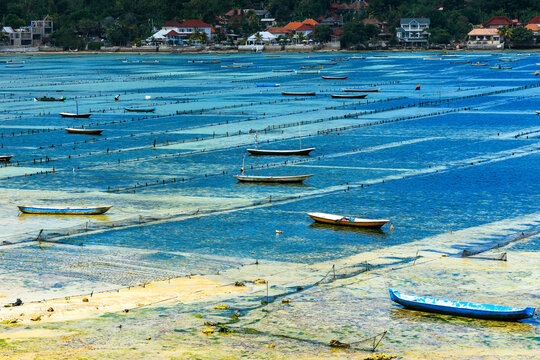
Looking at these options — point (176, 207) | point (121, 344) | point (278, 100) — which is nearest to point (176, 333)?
point (121, 344)

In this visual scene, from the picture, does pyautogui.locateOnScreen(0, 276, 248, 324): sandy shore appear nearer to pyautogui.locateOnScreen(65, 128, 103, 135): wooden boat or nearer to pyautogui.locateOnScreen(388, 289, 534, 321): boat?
pyautogui.locateOnScreen(388, 289, 534, 321): boat

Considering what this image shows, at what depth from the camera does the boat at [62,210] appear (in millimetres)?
67188

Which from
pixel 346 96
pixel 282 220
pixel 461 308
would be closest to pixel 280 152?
pixel 282 220

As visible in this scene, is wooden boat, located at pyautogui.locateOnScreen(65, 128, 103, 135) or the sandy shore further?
wooden boat, located at pyautogui.locateOnScreen(65, 128, 103, 135)

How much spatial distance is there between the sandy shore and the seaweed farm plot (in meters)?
0.41

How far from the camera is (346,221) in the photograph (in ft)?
209

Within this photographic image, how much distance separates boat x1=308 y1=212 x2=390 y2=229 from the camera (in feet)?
206

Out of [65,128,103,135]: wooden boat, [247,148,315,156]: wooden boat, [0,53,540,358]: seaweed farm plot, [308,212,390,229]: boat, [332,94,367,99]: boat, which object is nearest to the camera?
[0,53,540,358]: seaweed farm plot

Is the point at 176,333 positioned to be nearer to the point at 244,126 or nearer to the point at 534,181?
the point at 534,181

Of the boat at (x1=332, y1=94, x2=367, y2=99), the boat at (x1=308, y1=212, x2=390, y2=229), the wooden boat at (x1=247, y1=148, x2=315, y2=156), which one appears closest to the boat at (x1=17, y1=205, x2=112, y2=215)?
the boat at (x1=308, y1=212, x2=390, y2=229)

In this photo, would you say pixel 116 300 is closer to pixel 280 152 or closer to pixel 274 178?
pixel 274 178

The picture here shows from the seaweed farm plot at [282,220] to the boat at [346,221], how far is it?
0.43 metres

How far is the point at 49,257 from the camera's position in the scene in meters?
55.3

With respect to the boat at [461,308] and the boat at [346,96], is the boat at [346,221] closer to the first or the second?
the boat at [461,308]
